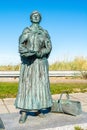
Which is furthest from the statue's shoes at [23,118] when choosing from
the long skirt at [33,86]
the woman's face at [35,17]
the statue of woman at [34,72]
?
the woman's face at [35,17]

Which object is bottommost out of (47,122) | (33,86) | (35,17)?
(47,122)

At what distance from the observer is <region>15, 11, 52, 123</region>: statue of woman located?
688 centimetres

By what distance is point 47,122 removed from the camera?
271 inches

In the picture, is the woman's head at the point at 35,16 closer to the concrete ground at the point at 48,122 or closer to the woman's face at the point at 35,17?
the woman's face at the point at 35,17

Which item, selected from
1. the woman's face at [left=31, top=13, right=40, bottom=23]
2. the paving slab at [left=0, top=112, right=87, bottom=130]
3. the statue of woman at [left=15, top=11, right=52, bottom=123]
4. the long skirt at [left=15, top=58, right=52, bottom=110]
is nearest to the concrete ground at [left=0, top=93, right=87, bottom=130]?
the paving slab at [left=0, top=112, right=87, bottom=130]

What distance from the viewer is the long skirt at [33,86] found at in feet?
22.6

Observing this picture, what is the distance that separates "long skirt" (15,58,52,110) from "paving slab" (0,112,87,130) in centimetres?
32

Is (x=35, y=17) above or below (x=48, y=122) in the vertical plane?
above

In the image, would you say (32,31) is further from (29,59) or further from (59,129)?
(59,129)

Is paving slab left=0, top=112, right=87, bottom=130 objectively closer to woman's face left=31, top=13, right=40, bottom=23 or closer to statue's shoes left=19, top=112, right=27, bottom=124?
statue's shoes left=19, top=112, right=27, bottom=124

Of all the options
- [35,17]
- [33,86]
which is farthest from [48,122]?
[35,17]

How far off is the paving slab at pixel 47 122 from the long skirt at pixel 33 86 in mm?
318

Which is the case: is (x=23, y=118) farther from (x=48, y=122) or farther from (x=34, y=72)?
(x=34, y=72)

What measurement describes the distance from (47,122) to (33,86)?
2.58ft
